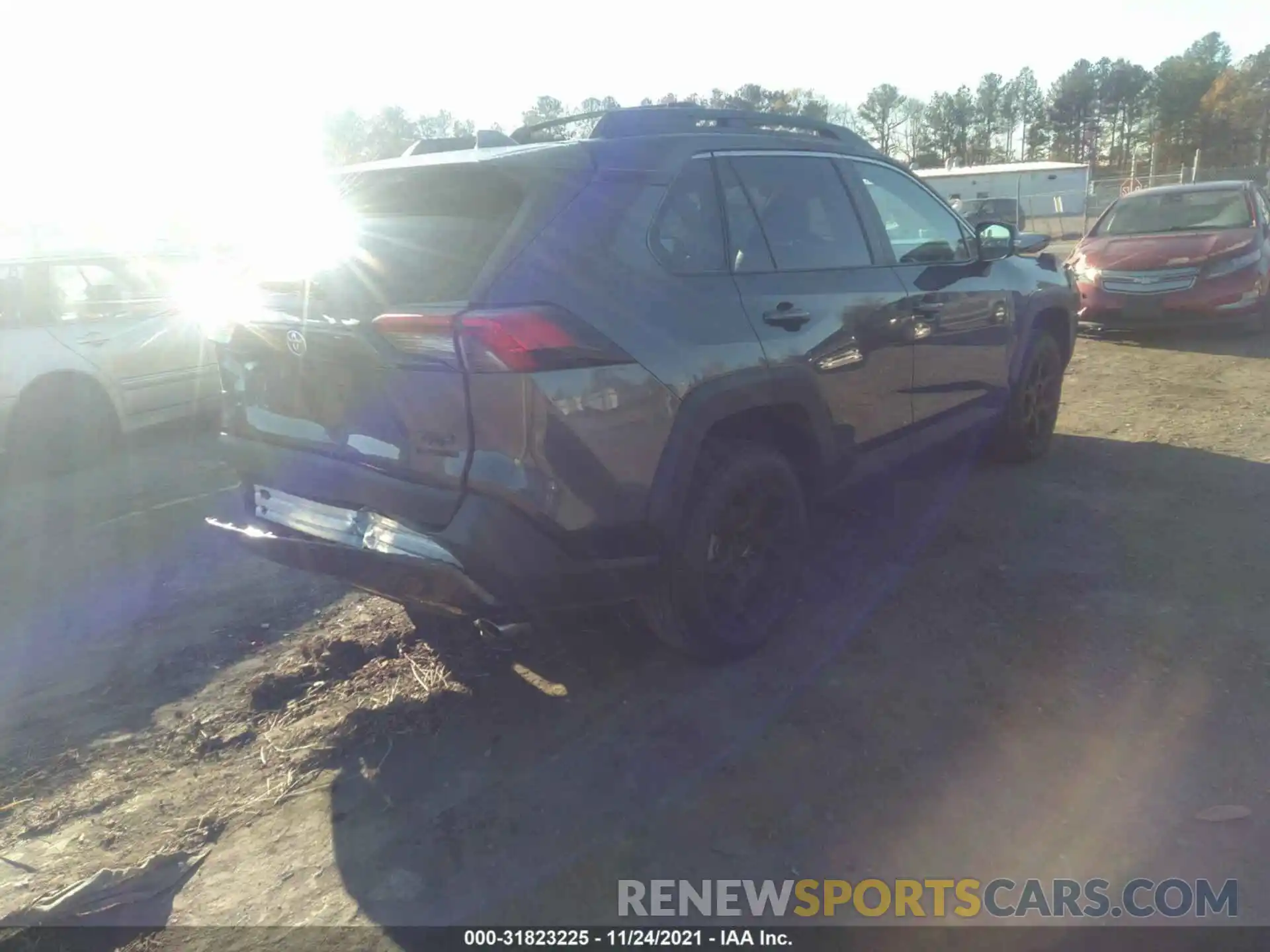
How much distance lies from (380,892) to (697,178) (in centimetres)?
256

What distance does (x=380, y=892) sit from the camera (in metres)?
2.67

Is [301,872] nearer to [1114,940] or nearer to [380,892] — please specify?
[380,892]

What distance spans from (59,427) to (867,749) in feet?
20.2

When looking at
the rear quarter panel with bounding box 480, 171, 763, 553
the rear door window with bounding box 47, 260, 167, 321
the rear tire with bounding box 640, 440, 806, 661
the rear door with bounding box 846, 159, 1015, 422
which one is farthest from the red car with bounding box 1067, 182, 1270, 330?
the rear door window with bounding box 47, 260, 167, 321

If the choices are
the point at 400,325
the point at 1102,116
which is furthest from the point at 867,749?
the point at 1102,116

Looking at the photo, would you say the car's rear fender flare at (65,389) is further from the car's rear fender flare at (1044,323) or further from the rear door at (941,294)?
the car's rear fender flare at (1044,323)

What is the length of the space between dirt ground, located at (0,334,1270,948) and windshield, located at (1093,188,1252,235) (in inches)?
263

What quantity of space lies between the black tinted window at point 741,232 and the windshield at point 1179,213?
345 inches

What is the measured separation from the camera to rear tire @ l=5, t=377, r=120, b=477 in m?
6.69

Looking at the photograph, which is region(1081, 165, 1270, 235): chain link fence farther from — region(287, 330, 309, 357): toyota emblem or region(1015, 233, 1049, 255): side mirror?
region(287, 330, 309, 357): toyota emblem

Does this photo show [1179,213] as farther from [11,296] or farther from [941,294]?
[11,296]

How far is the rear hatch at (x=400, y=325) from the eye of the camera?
2887 millimetres

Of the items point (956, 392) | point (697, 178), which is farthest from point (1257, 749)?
point (697, 178)
